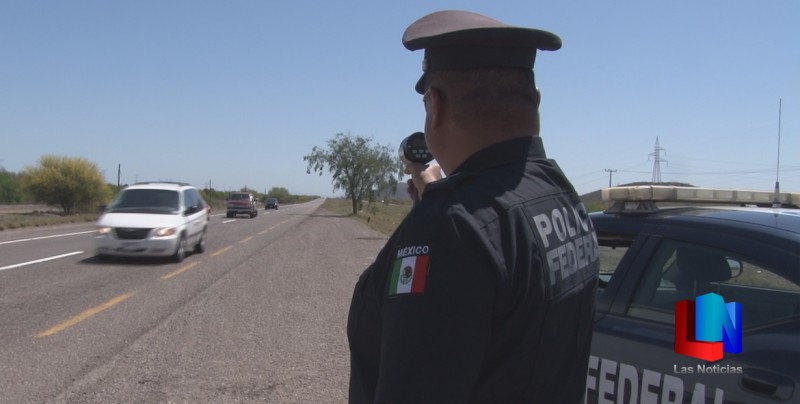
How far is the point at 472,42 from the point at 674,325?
81.4 inches

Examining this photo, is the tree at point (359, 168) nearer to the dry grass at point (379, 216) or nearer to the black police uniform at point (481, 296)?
the dry grass at point (379, 216)

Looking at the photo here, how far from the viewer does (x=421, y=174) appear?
1.97 m

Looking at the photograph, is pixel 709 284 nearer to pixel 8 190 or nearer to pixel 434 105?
pixel 434 105

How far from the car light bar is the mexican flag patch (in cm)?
255

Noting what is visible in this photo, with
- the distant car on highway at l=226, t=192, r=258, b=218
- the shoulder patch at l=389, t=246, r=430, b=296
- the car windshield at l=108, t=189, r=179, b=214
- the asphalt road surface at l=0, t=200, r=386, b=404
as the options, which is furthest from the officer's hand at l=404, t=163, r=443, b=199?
the distant car on highway at l=226, t=192, r=258, b=218

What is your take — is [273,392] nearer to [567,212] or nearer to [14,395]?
[14,395]

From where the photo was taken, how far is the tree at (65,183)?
47.9m

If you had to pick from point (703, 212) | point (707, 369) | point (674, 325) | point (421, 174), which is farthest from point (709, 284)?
point (421, 174)

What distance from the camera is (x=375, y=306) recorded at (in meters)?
1.31

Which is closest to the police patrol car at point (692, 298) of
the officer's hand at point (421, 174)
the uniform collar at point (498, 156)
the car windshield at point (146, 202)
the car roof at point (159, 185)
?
the officer's hand at point (421, 174)

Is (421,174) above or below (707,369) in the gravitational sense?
above

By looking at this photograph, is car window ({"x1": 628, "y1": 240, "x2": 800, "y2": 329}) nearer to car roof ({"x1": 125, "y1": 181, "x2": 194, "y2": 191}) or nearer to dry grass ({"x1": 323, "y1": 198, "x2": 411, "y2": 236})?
dry grass ({"x1": 323, "y1": 198, "x2": 411, "y2": 236})

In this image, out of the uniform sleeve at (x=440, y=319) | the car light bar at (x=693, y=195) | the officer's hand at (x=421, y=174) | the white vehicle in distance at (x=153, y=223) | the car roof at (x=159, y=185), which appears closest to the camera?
the uniform sleeve at (x=440, y=319)

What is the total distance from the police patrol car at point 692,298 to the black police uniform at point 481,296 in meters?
1.36
